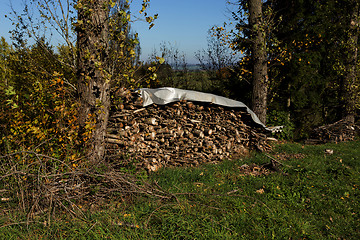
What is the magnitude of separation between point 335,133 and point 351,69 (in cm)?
364

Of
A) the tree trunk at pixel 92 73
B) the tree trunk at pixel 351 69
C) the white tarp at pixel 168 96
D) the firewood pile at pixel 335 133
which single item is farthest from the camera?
the tree trunk at pixel 351 69

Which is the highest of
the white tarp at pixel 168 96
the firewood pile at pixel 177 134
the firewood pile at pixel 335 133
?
the white tarp at pixel 168 96

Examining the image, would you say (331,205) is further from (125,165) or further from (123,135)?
(123,135)

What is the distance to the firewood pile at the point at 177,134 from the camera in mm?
4992

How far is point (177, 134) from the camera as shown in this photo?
5.83 m

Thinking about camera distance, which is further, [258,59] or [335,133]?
[335,133]

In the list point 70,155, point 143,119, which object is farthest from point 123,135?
point 70,155

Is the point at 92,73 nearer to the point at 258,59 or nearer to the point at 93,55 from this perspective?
the point at 93,55

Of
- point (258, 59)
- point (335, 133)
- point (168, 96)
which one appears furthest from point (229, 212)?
point (335, 133)

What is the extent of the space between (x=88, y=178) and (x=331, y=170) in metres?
5.24

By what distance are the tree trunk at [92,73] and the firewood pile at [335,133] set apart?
851 cm

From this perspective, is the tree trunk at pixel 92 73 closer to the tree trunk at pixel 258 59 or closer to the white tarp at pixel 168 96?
the white tarp at pixel 168 96

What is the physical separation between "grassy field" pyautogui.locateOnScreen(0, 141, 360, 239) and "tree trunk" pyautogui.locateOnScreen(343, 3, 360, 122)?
773 centimetres

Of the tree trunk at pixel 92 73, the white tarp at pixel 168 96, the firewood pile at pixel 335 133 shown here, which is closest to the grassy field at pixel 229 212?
the tree trunk at pixel 92 73
